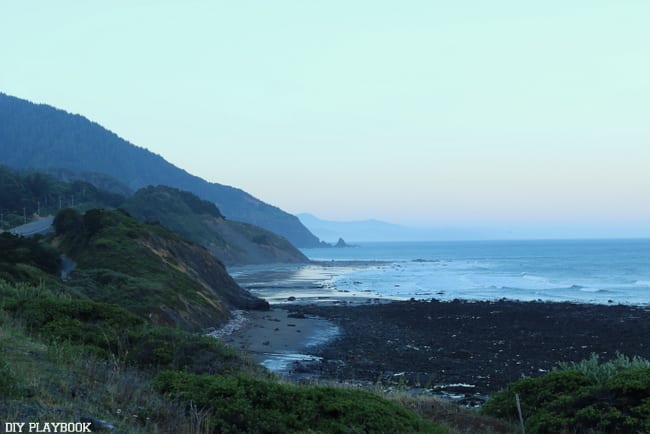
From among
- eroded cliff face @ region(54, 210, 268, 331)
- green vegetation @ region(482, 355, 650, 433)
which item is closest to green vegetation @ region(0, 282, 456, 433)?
green vegetation @ region(482, 355, 650, 433)

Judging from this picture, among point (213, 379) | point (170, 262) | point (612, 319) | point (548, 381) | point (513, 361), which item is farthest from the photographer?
point (170, 262)

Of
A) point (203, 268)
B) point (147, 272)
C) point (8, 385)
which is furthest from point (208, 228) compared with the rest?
point (8, 385)

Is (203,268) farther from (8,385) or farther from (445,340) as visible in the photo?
(8,385)

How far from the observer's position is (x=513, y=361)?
2894 cm

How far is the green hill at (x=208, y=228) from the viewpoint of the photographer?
13512cm

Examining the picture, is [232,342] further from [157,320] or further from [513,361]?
[513,361]

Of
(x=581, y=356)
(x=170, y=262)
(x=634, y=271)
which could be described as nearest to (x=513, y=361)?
(x=581, y=356)

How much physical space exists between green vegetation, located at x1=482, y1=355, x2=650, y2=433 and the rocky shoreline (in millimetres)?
3750

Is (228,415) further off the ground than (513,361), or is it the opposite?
(228,415)

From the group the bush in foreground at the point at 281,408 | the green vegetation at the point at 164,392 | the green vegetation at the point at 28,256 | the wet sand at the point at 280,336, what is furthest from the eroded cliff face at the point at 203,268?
the bush in foreground at the point at 281,408

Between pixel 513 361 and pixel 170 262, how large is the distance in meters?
27.7

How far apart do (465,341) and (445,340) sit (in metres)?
1.22

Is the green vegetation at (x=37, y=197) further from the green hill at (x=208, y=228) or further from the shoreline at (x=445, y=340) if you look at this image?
the shoreline at (x=445, y=340)

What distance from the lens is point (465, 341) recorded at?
3550cm
